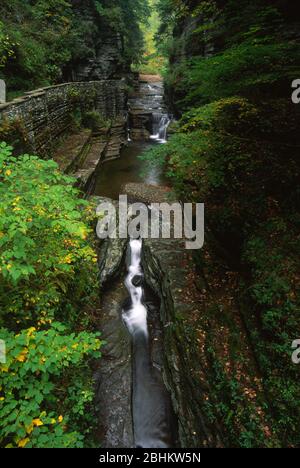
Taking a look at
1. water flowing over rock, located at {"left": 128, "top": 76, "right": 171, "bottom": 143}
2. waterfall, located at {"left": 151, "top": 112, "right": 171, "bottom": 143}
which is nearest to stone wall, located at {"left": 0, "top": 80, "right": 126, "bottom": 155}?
water flowing over rock, located at {"left": 128, "top": 76, "right": 171, "bottom": 143}

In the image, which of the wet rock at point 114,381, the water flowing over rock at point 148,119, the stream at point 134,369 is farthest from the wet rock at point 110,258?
the water flowing over rock at point 148,119

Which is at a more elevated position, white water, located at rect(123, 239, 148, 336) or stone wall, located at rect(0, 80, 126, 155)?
stone wall, located at rect(0, 80, 126, 155)

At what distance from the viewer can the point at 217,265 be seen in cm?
681

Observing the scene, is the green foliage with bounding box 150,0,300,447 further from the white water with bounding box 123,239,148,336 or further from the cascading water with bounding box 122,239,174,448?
the white water with bounding box 123,239,148,336

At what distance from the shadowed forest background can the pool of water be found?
523cm

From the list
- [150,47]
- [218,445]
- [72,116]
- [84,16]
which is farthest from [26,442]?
[150,47]

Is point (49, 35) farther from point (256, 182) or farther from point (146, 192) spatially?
point (256, 182)

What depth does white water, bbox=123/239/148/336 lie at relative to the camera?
294 inches

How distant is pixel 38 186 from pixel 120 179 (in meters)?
11.0

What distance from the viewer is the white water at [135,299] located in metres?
7.47

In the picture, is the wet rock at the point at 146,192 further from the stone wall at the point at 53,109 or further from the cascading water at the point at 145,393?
the cascading water at the point at 145,393

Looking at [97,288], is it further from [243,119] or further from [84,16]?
[84,16]

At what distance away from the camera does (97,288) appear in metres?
7.18

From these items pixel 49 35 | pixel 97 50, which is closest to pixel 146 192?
pixel 49 35
